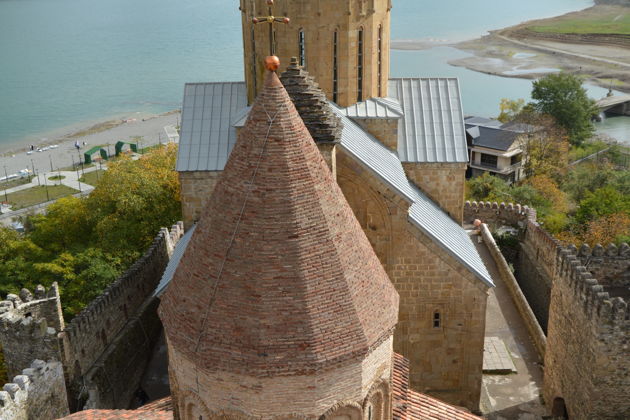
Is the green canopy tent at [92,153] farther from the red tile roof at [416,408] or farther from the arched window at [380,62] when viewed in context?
the red tile roof at [416,408]

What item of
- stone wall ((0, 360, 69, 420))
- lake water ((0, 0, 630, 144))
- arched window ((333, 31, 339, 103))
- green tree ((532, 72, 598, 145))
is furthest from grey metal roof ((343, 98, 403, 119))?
lake water ((0, 0, 630, 144))

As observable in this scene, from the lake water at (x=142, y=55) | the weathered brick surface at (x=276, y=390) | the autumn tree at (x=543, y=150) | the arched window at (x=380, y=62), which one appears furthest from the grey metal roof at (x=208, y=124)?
the lake water at (x=142, y=55)

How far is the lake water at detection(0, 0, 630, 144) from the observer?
6359cm

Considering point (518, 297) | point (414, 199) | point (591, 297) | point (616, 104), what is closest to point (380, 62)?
point (414, 199)

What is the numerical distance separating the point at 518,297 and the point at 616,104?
145 feet

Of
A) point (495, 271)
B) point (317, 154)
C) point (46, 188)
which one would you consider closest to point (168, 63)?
point (46, 188)

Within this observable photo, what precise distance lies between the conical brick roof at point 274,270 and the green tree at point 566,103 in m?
39.4

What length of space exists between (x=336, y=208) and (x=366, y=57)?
9.36 m

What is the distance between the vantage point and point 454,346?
1427cm

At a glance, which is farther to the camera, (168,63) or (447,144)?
(168,63)

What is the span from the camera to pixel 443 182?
15.8 meters

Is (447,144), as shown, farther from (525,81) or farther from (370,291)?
(525,81)

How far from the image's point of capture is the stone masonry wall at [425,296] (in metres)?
13.7

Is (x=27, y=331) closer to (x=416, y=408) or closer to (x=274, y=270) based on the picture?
(x=416, y=408)
